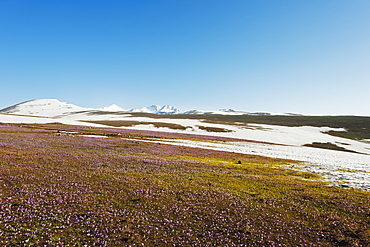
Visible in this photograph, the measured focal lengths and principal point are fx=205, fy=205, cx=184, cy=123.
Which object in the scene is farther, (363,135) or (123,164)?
(363,135)

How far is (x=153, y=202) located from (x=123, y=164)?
14.7 m

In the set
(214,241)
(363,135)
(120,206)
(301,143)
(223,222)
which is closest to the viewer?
(214,241)

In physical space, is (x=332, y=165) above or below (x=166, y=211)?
below

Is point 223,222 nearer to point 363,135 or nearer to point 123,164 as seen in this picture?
point 123,164

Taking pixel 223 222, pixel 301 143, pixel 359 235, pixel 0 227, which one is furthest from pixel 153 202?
pixel 301 143

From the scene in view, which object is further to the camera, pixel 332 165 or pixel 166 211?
pixel 332 165

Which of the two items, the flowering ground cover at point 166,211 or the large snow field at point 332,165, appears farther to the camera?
the large snow field at point 332,165

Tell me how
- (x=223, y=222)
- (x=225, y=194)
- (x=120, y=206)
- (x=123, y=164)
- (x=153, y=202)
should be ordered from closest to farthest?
1. (x=223, y=222)
2. (x=120, y=206)
3. (x=153, y=202)
4. (x=225, y=194)
5. (x=123, y=164)

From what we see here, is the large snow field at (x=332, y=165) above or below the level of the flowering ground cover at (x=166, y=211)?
below

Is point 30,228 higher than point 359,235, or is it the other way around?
point 30,228

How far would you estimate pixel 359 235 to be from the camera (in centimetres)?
1140

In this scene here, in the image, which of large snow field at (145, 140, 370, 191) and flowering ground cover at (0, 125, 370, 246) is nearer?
flowering ground cover at (0, 125, 370, 246)

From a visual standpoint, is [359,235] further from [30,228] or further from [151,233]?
[30,228]

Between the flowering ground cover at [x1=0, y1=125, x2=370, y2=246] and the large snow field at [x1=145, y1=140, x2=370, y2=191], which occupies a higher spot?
the flowering ground cover at [x1=0, y1=125, x2=370, y2=246]
